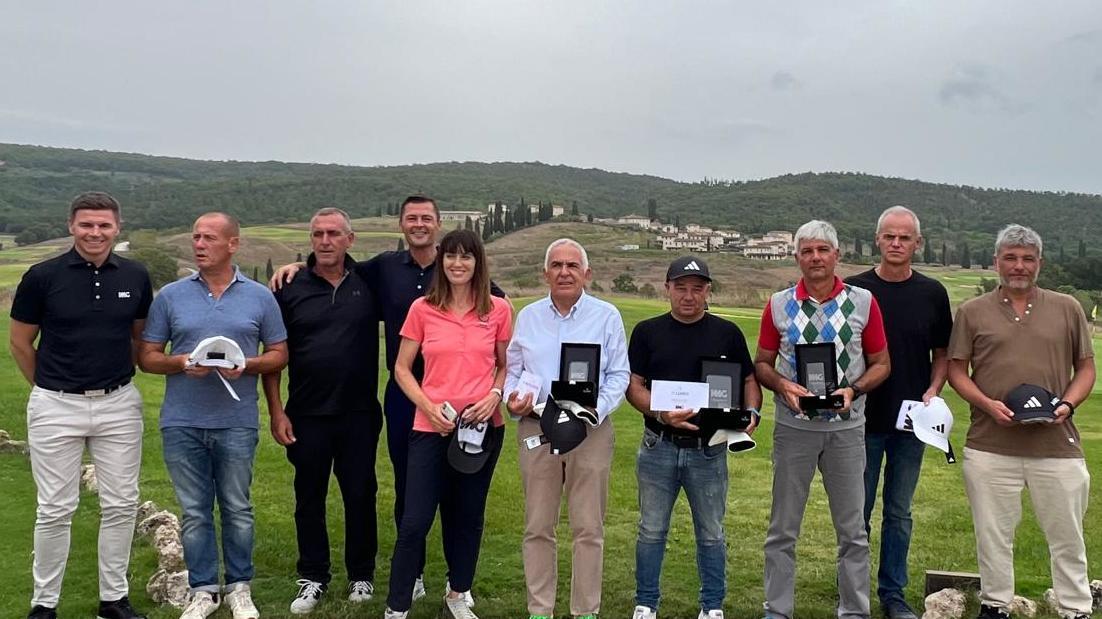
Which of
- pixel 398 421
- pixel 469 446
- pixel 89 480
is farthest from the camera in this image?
pixel 89 480

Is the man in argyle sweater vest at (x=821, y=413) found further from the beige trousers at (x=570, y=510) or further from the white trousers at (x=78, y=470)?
the white trousers at (x=78, y=470)

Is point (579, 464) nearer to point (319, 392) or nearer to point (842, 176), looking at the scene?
point (319, 392)

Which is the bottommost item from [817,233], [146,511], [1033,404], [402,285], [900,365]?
[146,511]

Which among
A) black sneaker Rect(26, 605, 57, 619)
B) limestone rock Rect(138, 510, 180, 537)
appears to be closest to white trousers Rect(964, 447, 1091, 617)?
black sneaker Rect(26, 605, 57, 619)

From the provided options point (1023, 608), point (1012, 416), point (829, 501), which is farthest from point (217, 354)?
point (1023, 608)

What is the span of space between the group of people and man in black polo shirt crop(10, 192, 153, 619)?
0.5 inches

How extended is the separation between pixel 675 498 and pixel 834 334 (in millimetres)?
1274

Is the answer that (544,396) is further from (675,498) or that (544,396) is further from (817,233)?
(817,233)

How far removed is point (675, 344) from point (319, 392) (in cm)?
214

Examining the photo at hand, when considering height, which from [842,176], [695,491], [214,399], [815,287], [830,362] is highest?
[842,176]

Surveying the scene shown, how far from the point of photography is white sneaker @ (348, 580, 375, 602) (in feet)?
17.5

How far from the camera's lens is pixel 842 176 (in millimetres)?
140250

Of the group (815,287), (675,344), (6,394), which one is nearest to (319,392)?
(675,344)

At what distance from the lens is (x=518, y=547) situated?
6.93m
